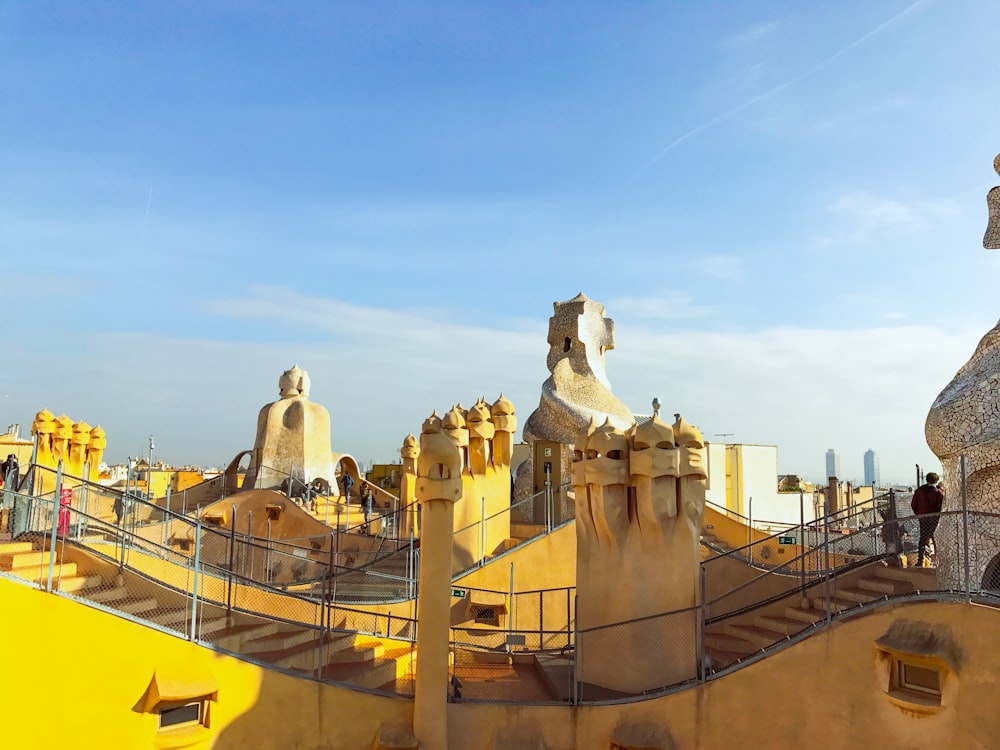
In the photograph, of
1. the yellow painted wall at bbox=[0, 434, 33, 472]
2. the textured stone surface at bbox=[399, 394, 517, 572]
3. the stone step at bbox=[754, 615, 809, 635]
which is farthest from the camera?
the yellow painted wall at bbox=[0, 434, 33, 472]

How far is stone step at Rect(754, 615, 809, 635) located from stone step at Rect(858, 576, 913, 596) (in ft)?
3.42

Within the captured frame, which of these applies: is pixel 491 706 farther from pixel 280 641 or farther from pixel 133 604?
pixel 133 604

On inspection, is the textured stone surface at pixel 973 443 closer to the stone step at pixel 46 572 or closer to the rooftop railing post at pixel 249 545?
the rooftop railing post at pixel 249 545

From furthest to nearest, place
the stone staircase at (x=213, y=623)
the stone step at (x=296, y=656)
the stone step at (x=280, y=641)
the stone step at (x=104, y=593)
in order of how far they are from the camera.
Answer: the stone step at (x=280, y=641)
the stone step at (x=296, y=656)
the stone step at (x=104, y=593)
the stone staircase at (x=213, y=623)

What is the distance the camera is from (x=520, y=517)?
74.4 ft

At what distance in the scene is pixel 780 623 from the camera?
11.6 metres

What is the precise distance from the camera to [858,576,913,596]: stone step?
10797mm

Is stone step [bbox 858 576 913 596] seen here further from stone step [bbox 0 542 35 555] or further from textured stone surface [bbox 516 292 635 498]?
textured stone surface [bbox 516 292 635 498]

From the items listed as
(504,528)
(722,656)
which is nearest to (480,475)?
(504,528)

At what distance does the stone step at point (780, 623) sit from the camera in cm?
1122

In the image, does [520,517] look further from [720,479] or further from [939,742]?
[939,742]

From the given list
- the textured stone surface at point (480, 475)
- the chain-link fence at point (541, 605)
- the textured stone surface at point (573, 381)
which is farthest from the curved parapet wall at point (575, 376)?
the chain-link fence at point (541, 605)

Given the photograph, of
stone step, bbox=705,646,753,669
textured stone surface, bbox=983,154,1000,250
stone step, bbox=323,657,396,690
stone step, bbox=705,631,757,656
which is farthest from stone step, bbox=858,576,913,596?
stone step, bbox=323,657,396,690

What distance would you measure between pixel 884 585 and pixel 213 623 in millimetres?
9013
